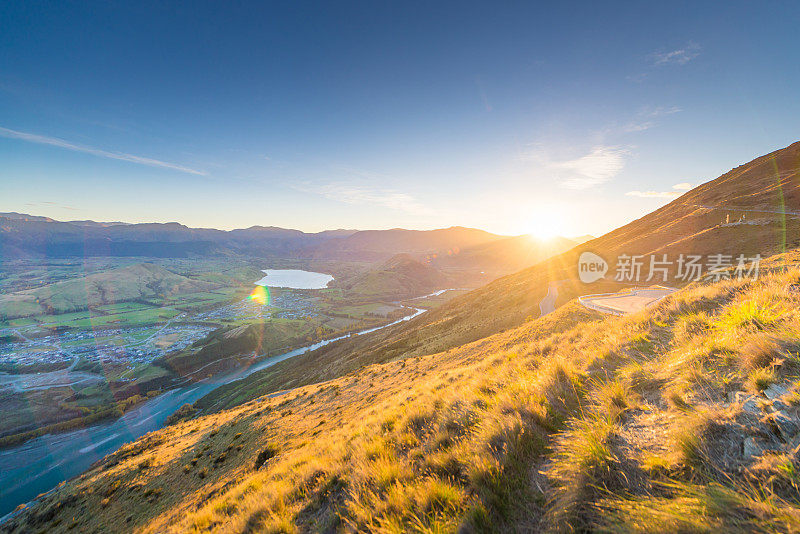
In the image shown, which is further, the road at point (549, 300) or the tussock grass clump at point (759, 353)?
the road at point (549, 300)

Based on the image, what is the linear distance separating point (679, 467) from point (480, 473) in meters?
2.08

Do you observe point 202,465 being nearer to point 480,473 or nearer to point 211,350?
point 480,473

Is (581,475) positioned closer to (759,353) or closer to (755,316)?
(759,353)

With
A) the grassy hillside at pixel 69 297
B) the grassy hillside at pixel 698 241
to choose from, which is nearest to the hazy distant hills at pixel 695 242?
the grassy hillside at pixel 698 241

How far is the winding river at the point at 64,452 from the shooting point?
51.8 m

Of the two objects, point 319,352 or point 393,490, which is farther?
point 319,352

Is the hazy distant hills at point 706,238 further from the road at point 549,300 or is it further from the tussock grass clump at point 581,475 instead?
the tussock grass clump at point 581,475

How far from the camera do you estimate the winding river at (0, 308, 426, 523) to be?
2037 inches

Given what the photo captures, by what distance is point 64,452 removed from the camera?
2352 inches

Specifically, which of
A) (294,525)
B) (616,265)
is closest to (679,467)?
(294,525)

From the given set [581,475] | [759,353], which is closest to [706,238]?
[759,353]

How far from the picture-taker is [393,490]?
158 inches

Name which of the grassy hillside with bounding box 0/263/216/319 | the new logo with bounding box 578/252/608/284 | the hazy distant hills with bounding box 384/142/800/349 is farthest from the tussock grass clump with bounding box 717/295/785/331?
the grassy hillside with bounding box 0/263/216/319

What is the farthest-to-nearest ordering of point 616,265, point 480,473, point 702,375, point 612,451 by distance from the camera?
1. point 616,265
2. point 702,375
3. point 480,473
4. point 612,451
